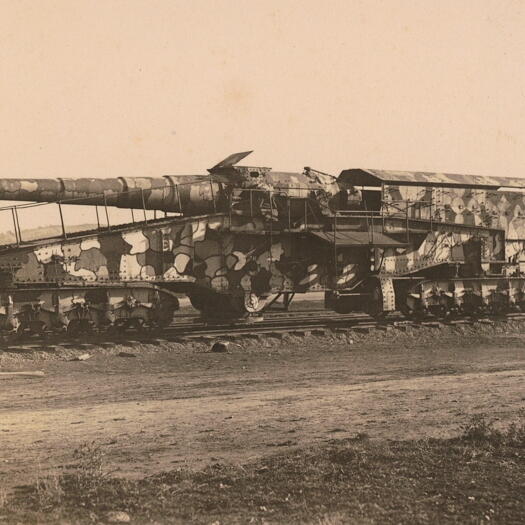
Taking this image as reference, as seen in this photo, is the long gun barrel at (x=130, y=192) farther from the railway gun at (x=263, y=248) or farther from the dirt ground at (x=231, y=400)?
the dirt ground at (x=231, y=400)

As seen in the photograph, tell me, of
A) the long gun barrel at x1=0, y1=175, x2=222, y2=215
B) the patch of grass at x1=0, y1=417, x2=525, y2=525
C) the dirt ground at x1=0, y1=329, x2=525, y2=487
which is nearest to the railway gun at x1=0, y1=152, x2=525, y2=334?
the long gun barrel at x1=0, y1=175, x2=222, y2=215

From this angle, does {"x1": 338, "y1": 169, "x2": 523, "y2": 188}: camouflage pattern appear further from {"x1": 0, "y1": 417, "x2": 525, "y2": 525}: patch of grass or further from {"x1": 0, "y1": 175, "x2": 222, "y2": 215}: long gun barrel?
{"x1": 0, "y1": 417, "x2": 525, "y2": 525}: patch of grass

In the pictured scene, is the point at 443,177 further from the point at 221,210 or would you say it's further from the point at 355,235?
the point at 221,210

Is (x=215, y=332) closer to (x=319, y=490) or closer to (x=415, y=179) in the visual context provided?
(x=415, y=179)

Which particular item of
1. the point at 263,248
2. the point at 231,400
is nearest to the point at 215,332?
the point at 263,248

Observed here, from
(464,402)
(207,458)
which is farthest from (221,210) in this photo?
(207,458)

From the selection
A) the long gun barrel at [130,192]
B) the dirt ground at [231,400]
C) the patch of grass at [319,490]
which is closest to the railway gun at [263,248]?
the long gun barrel at [130,192]
